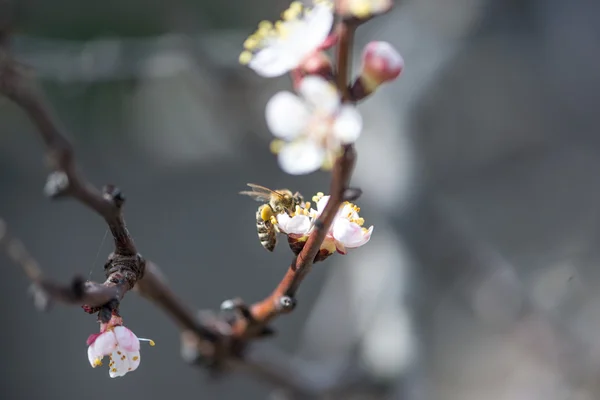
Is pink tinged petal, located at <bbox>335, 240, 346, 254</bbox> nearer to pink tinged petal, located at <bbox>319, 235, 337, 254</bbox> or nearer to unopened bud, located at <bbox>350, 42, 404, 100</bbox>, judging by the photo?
pink tinged petal, located at <bbox>319, 235, 337, 254</bbox>

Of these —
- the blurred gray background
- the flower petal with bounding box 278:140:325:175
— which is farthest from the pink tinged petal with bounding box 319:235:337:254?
the blurred gray background

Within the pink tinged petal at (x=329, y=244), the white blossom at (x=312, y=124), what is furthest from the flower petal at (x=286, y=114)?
the pink tinged petal at (x=329, y=244)

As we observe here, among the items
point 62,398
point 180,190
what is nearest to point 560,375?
point 180,190

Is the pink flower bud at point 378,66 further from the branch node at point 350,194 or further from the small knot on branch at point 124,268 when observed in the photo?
the small knot on branch at point 124,268

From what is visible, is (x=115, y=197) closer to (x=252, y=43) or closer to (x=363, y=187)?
(x=252, y=43)

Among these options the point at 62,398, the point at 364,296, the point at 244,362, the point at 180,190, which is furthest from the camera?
the point at 180,190

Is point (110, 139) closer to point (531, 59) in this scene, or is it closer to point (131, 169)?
point (131, 169)
